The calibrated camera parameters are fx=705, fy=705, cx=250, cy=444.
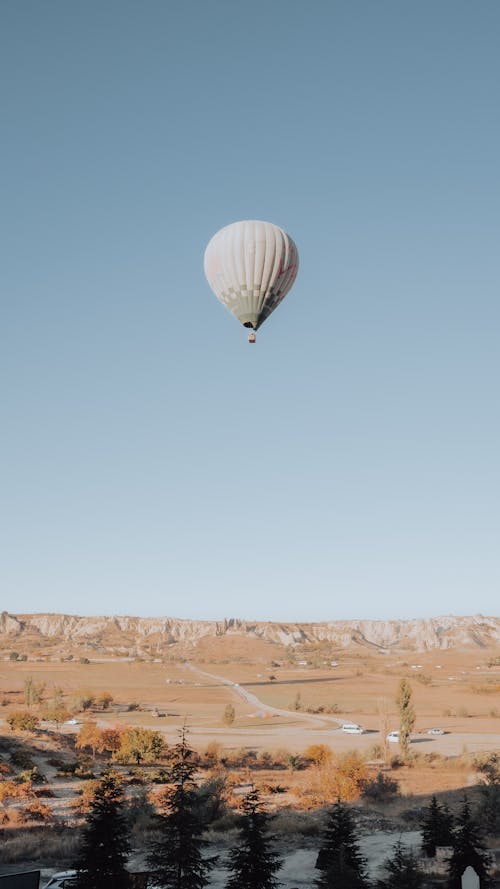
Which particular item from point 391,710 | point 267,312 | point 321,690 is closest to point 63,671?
point 321,690

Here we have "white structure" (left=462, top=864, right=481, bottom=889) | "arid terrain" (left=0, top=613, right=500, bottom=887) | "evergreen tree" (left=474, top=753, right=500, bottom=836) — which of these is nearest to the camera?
"white structure" (left=462, top=864, right=481, bottom=889)

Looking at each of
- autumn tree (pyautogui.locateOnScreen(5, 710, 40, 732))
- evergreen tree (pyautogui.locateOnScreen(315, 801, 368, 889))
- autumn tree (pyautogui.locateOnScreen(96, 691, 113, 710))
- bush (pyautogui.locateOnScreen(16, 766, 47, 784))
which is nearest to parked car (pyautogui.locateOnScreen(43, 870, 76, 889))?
evergreen tree (pyautogui.locateOnScreen(315, 801, 368, 889))

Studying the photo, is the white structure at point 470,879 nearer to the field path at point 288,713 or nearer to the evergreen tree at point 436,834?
the evergreen tree at point 436,834

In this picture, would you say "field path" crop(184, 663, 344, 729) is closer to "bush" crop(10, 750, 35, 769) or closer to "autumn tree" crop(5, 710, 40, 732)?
"autumn tree" crop(5, 710, 40, 732)

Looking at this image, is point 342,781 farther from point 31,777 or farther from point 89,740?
point 89,740

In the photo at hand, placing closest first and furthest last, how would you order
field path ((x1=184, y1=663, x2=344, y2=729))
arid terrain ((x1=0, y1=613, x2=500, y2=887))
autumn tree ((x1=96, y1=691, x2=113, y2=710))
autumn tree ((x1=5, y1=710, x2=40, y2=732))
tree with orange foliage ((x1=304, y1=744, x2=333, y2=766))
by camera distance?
arid terrain ((x1=0, y1=613, x2=500, y2=887)), tree with orange foliage ((x1=304, y1=744, x2=333, y2=766)), autumn tree ((x1=5, y1=710, x2=40, y2=732)), field path ((x1=184, y1=663, x2=344, y2=729)), autumn tree ((x1=96, y1=691, x2=113, y2=710))

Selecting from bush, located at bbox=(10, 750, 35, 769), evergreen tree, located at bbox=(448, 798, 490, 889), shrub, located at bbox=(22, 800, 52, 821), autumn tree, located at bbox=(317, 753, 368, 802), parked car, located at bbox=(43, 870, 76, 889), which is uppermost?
evergreen tree, located at bbox=(448, 798, 490, 889)

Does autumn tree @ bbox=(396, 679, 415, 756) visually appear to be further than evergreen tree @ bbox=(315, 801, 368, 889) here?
Yes

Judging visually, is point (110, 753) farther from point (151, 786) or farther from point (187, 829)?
point (187, 829)

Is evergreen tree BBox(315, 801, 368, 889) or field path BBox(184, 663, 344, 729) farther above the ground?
evergreen tree BBox(315, 801, 368, 889)
